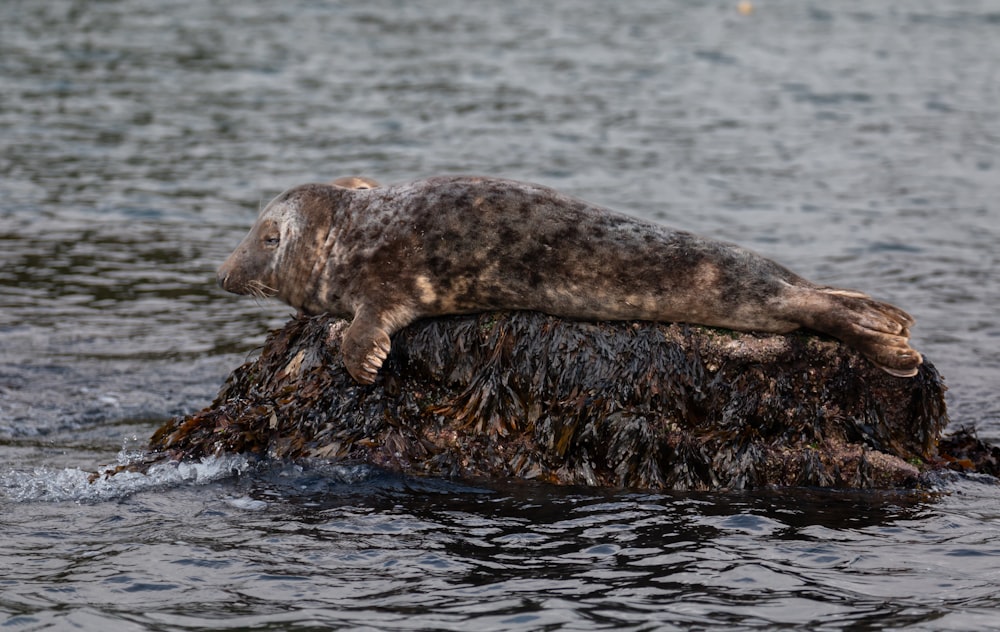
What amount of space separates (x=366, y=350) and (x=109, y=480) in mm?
1476

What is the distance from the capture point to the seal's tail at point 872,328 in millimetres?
6477

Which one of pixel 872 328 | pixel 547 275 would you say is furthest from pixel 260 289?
pixel 872 328

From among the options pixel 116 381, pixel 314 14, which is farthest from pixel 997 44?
pixel 116 381

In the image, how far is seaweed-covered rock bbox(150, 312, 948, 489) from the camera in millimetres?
6676

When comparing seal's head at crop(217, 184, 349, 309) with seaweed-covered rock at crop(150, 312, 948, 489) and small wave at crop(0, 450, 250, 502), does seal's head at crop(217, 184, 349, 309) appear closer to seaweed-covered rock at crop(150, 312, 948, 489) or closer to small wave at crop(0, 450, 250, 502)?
seaweed-covered rock at crop(150, 312, 948, 489)

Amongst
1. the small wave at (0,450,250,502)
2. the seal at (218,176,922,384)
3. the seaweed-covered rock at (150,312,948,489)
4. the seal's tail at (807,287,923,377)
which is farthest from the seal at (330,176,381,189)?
the seal's tail at (807,287,923,377)

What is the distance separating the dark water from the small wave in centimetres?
2

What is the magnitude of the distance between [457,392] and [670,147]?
11.5 meters

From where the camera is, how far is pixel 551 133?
18.8 metres

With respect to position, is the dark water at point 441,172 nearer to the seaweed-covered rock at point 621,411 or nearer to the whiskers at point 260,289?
the seaweed-covered rock at point 621,411

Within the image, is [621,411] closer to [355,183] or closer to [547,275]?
[547,275]

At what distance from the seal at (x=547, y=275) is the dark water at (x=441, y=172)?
0.83 m

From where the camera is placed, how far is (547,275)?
267 inches

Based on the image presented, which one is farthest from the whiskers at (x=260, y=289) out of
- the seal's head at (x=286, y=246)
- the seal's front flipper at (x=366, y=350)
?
the seal's front flipper at (x=366, y=350)
